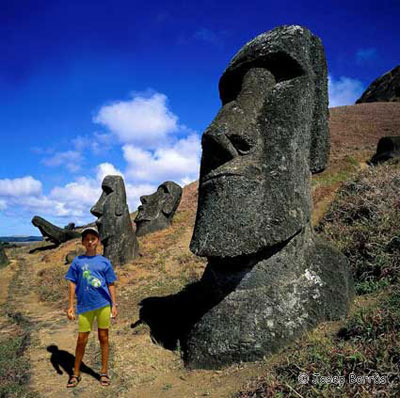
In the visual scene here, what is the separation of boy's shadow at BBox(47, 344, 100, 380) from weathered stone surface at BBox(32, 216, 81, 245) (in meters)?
16.9

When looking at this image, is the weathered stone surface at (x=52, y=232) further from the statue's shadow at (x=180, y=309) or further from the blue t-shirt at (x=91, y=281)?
the blue t-shirt at (x=91, y=281)

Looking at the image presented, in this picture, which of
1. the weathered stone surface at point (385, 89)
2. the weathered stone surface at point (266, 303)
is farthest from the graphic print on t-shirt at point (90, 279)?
the weathered stone surface at point (385, 89)

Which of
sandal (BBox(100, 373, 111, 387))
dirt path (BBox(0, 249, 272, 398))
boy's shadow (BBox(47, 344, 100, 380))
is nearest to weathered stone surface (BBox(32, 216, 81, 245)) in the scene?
dirt path (BBox(0, 249, 272, 398))

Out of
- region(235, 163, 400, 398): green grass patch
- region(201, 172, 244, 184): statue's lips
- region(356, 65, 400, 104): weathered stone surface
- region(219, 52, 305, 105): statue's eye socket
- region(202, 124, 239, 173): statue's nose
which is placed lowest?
region(235, 163, 400, 398): green grass patch

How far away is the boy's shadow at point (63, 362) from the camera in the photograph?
4789 mm

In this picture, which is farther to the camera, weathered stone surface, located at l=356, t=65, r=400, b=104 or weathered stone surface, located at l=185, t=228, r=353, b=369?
weathered stone surface, located at l=356, t=65, r=400, b=104

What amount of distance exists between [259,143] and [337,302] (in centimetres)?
212

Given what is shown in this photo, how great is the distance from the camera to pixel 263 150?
4.69 meters

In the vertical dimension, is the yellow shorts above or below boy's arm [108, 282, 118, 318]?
below

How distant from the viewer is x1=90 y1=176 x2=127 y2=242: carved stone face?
12.6m

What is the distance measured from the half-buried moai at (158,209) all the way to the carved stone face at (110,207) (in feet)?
13.9

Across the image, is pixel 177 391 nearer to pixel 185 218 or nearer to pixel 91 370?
pixel 91 370

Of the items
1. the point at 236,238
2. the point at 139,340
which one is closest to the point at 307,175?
the point at 236,238

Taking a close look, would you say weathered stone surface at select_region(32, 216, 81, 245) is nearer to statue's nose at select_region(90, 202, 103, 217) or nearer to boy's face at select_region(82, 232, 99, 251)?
statue's nose at select_region(90, 202, 103, 217)
